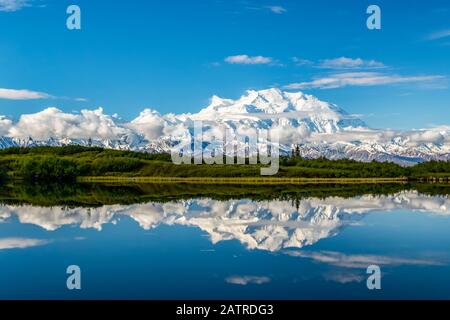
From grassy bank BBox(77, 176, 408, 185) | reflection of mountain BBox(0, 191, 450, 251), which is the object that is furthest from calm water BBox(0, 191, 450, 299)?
grassy bank BBox(77, 176, 408, 185)

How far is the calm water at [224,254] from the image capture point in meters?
24.3

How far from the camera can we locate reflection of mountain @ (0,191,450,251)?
4039 centimetres

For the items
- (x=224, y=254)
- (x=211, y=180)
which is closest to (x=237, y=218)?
(x=224, y=254)

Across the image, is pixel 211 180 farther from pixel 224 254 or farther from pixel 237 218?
pixel 224 254

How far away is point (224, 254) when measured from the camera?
32719 mm

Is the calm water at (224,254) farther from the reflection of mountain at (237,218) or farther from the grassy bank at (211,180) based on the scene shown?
the grassy bank at (211,180)

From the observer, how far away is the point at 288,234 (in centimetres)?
4122

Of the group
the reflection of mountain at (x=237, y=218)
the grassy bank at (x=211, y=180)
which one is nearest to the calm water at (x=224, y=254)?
the reflection of mountain at (x=237, y=218)

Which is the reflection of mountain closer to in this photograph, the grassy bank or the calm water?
the calm water

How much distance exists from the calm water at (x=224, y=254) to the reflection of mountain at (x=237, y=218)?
102mm

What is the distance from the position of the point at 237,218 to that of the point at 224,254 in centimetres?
1957

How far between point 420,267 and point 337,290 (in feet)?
23.8
